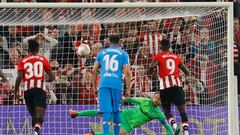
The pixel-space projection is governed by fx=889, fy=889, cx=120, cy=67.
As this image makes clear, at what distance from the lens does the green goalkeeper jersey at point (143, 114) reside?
15.9 meters

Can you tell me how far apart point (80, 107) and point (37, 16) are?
214cm

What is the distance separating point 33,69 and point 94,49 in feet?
7.40

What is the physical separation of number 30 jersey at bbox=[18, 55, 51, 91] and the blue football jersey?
1.37m

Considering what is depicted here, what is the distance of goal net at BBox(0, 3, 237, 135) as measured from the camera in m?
16.2

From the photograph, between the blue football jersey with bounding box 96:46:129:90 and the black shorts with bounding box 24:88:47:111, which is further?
the black shorts with bounding box 24:88:47:111

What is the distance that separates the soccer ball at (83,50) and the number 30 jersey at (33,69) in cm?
153

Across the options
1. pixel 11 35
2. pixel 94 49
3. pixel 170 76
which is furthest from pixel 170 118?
pixel 11 35

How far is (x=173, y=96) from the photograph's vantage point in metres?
15.5

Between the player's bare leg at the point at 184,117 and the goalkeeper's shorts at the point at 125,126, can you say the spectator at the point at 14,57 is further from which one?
the player's bare leg at the point at 184,117

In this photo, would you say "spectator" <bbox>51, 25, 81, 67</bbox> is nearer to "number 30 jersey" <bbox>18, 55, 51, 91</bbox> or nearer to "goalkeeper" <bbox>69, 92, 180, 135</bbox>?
"goalkeeper" <bbox>69, 92, 180, 135</bbox>

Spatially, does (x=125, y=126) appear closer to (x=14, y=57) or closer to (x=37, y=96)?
(x=37, y=96)

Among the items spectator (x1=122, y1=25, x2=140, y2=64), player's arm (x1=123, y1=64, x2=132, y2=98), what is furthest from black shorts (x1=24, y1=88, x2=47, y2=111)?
spectator (x1=122, y1=25, x2=140, y2=64)

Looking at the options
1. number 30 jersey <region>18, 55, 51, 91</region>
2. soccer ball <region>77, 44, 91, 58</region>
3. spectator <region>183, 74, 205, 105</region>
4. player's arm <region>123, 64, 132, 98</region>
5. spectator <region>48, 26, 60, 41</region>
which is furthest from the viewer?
spectator <region>48, 26, 60, 41</region>

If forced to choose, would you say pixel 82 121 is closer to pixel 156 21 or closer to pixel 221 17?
pixel 156 21
